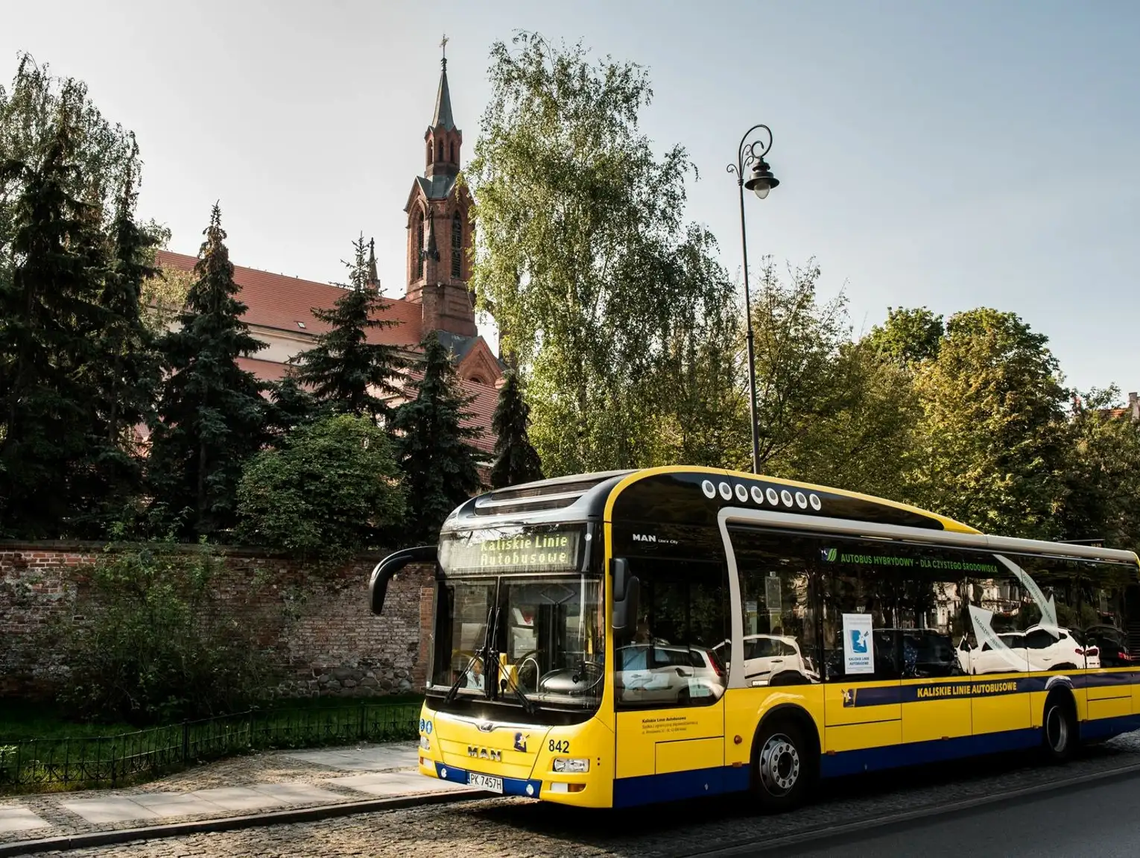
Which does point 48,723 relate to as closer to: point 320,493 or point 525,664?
point 320,493

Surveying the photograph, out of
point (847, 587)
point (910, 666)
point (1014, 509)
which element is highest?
point (1014, 509)

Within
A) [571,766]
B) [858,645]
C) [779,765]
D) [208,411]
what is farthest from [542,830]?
[208,411]

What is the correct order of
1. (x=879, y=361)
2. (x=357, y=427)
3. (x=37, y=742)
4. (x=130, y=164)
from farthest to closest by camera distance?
1. (x=879, y=361)
2. (x=130, y=164)
3. (x=357, y=427)
4. (x=37, y=742)

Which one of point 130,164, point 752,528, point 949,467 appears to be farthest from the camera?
point 949,467

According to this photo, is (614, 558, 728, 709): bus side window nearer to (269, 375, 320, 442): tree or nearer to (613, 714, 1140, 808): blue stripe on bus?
(613, 714, 1140, 808): blue stripe on bus

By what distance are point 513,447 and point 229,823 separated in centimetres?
2054

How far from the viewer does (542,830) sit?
841cm

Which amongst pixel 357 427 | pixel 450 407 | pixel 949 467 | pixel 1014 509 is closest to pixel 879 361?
pixel 949 467

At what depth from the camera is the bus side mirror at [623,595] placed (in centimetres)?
739

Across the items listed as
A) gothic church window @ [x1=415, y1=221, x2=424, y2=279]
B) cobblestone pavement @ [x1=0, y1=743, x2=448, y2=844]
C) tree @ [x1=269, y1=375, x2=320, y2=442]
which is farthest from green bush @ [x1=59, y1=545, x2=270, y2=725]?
gothic church window @ [x1=415, y1=221, x2=424, y2=279]

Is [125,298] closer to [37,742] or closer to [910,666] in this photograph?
[37,742]

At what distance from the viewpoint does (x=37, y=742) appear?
35.6 ft

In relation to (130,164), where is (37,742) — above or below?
below

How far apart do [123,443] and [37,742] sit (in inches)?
492
